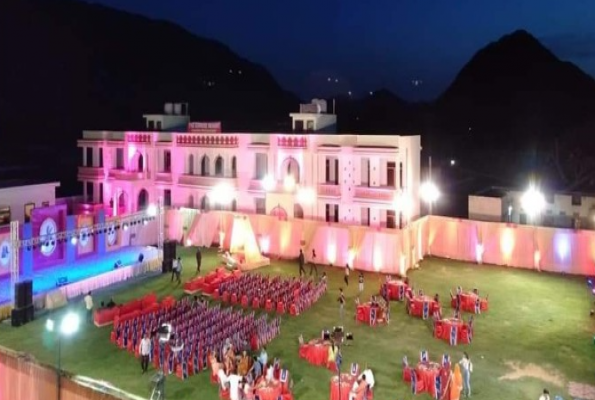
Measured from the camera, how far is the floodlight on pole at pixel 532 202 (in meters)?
38.4

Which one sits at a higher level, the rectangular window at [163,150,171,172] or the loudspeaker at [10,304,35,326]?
the rectangular window at [163,150,171,172]

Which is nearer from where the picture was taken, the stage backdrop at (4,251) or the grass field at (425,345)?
the grass field at (425,345)

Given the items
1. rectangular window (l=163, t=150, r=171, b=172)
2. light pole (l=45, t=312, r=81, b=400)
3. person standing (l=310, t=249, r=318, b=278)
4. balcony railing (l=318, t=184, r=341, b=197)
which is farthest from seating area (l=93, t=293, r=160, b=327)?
rectangular window (l=163, t=150, r=171, b=172)

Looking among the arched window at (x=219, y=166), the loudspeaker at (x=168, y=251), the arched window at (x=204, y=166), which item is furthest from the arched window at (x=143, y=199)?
the loudspeaker at (x=168, y=251)

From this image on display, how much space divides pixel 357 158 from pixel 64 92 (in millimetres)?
81033

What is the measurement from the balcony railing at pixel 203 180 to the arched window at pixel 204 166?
2.58 ft

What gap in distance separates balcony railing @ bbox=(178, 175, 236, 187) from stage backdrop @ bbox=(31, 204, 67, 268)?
34.4ft

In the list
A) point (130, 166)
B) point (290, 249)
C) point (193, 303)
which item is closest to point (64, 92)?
point (130, 166)

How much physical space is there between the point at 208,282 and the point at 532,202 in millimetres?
23397

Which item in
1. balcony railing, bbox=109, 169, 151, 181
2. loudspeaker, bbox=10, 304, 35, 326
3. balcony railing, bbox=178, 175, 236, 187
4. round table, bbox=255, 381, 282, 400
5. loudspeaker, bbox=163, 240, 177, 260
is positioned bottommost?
round table, bbox=255, 381, 282, 400

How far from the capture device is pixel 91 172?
45094mm

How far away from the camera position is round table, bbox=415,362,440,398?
→ 17.2 meters

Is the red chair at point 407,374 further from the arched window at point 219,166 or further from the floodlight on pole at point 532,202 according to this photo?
the arched window at point 219,166

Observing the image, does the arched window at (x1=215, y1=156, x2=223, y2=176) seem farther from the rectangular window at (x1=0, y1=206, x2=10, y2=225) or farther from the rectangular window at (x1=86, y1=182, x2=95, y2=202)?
the rectangular window at (x1=0, y1=206, x2=10, y2=225)
